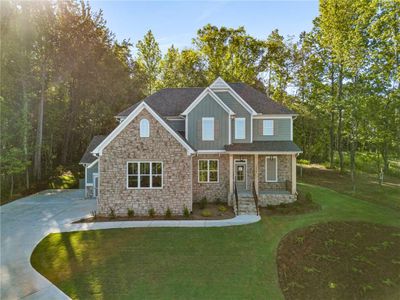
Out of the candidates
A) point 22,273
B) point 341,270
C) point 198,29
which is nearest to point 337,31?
point 198,29

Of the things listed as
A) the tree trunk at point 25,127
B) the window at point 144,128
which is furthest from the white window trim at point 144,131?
the tree trunk at point 25,127

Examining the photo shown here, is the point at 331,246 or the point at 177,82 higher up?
the point at 177,82

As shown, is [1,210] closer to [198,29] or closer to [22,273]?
[22,273]

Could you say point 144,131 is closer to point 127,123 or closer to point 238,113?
point 127,123

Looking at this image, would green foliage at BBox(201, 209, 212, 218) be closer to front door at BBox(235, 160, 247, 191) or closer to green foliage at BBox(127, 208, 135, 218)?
green foliage at BBox(127, 208, 135, 218)

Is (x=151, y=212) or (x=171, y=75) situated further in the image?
(x=171, y=75)

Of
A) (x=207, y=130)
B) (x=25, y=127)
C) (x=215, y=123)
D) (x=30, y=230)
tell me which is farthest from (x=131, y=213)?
(x=25, y=127)

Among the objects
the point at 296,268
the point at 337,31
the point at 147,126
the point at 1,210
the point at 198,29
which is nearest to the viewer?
the point at 296,268
